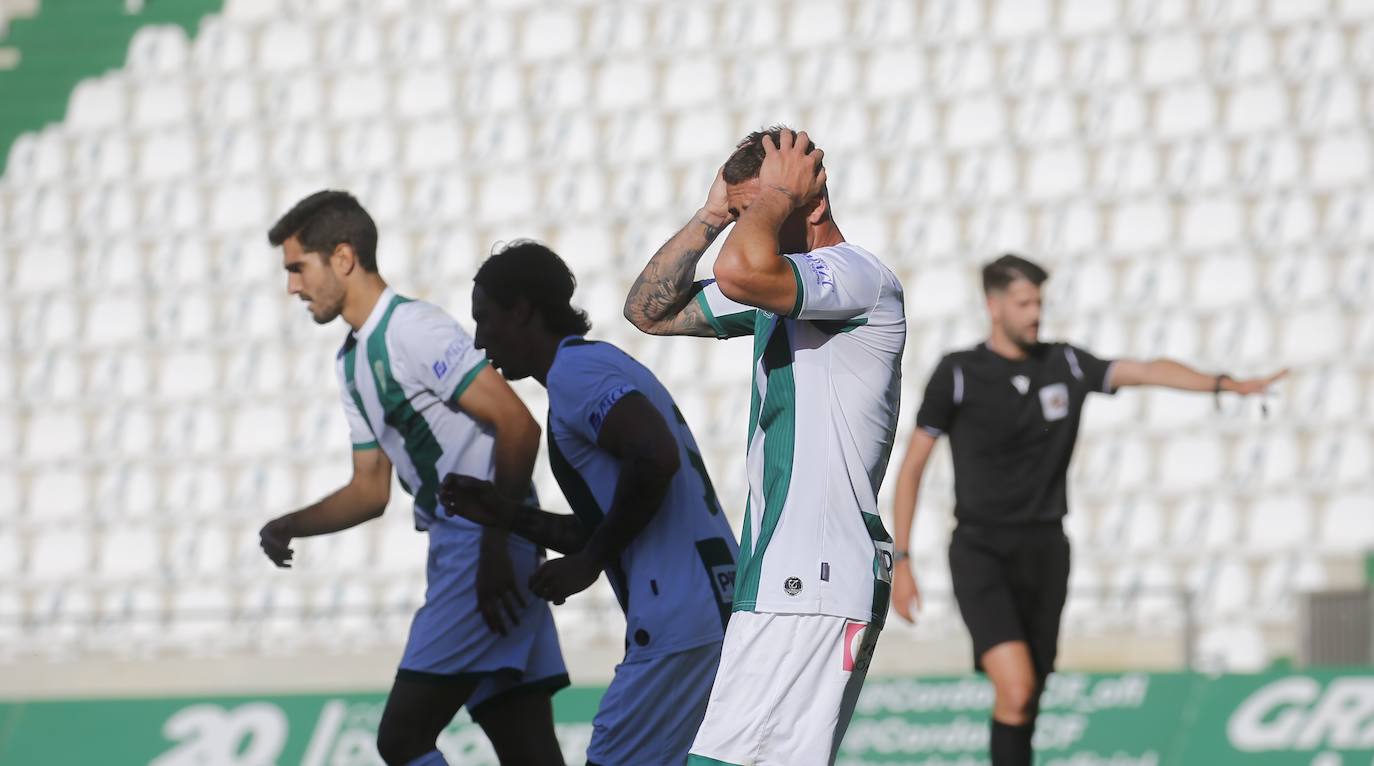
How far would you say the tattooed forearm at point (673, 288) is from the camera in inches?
166

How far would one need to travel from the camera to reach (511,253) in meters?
4.87

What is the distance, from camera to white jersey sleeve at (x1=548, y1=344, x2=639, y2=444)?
14.7 ft

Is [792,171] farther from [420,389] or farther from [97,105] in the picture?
[97,105]

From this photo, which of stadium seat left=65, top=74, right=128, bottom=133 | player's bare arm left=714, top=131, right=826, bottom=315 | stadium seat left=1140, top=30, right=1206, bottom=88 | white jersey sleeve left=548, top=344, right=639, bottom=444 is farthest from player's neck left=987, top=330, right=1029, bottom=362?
stadium seat left=65, top=74, right=128, bottom=133

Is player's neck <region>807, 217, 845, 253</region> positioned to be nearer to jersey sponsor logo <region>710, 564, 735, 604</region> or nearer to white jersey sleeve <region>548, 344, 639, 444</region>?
white jersey sleeve <region>548, 344, 639, 444</region>

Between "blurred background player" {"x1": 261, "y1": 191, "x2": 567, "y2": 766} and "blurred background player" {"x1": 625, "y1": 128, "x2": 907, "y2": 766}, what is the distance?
138 cm

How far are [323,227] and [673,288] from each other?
162 centimetres

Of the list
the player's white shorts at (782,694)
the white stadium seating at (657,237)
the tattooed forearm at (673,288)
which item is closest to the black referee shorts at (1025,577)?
the tattooed forearm at (673,288)

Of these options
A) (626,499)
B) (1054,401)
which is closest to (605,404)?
(626,499)

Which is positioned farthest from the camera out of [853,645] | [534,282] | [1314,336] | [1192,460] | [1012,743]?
[1314,336]

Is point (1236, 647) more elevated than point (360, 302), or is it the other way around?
point (360, 302)

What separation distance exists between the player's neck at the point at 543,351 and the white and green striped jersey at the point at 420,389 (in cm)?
47

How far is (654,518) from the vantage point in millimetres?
4547

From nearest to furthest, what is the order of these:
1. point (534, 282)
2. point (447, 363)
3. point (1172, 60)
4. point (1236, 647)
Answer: point (534, 282) → point (447, 363) → point (1236, 647) → point (1172, 60)
